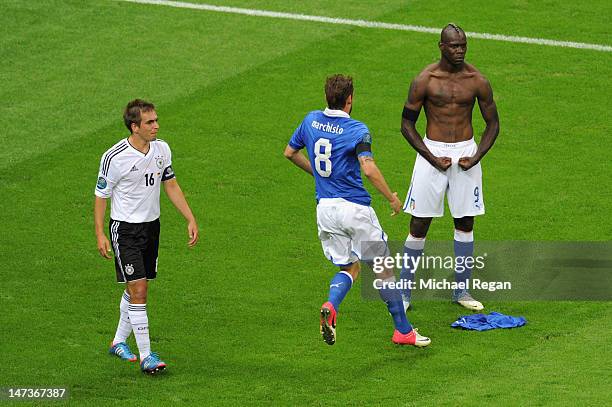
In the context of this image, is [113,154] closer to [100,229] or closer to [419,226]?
[100,229]

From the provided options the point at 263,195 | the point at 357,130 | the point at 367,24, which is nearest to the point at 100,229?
the point at 357,130

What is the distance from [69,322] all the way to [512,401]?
15.7 feet

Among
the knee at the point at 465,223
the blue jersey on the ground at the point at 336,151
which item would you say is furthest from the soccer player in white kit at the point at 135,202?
the knee at the point at 465,223

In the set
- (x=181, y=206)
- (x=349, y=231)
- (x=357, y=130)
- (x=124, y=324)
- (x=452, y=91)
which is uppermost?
(x=452, y=91)

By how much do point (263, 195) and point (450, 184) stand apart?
3.76 metres

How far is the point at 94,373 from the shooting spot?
13023 mm

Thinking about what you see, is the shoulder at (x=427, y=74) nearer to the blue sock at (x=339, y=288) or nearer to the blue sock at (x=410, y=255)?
the blue sock at (x=410, y=255)

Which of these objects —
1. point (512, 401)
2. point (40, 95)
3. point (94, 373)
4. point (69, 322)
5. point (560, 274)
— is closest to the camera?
point (512, 401)

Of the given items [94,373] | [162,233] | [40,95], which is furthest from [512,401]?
[40,95]


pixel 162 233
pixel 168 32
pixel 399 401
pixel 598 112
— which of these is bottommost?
pixel 399 401

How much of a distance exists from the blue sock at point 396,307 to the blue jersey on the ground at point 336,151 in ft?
2.92

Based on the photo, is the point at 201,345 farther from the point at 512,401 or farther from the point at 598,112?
the point at 598,112

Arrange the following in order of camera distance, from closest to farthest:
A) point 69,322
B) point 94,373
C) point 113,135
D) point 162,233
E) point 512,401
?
point 512,401, point 94,373, point 69,322, point 162,233, point 113,135

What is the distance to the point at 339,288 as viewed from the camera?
13.2m
